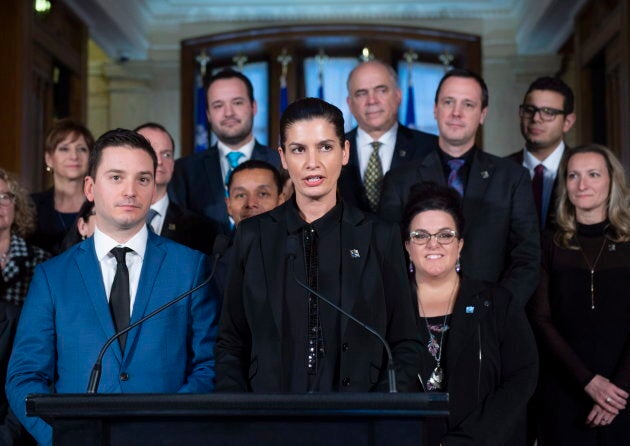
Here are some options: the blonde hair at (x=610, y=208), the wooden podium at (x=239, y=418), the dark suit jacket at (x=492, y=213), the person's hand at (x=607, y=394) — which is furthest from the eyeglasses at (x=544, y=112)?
the wooden podium at (x=239, y=418)

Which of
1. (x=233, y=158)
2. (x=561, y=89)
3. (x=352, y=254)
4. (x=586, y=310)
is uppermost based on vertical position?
(x=561, y=89)

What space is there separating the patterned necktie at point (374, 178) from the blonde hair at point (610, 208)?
685 mm

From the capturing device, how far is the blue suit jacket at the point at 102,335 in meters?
2.44

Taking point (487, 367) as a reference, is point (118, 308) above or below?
above

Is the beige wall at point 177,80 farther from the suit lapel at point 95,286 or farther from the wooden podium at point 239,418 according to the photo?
the wooden podium at point 239,418

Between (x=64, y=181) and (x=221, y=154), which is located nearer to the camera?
(x=64, y=181)

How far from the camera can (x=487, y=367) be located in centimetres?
289

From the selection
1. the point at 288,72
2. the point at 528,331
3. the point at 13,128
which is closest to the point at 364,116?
the point at 528,331

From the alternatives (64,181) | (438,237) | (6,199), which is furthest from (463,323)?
(64,181)

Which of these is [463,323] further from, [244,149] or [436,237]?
[244,149]

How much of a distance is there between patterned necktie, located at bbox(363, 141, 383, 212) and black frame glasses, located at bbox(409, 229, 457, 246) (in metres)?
0.79

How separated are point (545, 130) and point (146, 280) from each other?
215 cm

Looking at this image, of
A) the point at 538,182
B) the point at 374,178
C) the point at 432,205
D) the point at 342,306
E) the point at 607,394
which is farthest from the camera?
the point at 538,182

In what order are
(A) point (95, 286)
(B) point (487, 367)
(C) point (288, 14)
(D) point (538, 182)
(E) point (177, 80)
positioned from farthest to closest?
(E) point (177, 80)
(C) point (288, 14)
(D) point (538, 182)
(B) point (487, 367)
(A) point (95, 286)
